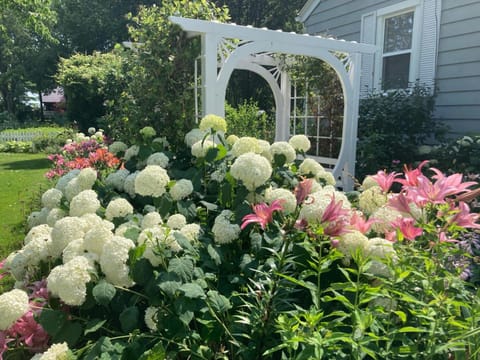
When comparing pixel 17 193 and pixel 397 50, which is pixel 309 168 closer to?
pixel 397 50

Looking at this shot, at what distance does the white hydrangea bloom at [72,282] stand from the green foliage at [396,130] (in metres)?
4.36

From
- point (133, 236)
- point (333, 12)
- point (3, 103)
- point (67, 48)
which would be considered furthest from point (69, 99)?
point (3, 103)

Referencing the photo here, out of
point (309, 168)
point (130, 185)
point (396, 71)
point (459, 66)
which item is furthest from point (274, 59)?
point (130, 185)

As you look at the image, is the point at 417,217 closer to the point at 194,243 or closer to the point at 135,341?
the point at 194,243

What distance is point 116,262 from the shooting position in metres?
1.24

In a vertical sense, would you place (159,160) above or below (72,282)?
above

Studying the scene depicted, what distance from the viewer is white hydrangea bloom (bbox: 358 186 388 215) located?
62.1 inches

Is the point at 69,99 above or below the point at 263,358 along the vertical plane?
above

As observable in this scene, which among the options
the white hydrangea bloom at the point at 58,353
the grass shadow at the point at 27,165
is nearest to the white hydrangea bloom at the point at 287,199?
the white hydrangea bloom at the point at 58,353

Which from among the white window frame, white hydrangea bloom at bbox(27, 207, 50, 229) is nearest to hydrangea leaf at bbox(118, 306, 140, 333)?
white hydrangea bloom at bbox(27, 207, 50, 229)

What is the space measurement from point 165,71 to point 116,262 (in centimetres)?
255

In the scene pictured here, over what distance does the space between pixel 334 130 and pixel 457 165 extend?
1.62 meters

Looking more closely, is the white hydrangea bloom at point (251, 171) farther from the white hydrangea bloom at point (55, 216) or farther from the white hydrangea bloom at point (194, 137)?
the white hydrangea bloom at point (55, 216)

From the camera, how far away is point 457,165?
4312 mm
